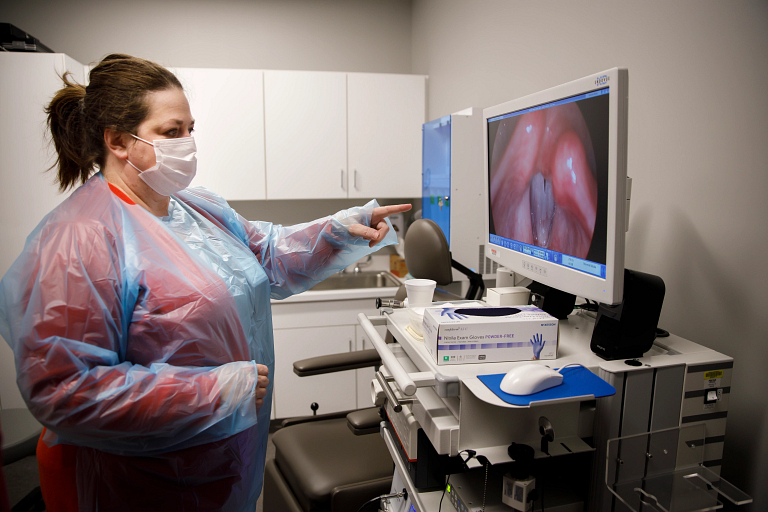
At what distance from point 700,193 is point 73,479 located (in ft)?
5.14

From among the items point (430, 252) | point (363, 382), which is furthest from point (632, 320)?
point (363, 382)

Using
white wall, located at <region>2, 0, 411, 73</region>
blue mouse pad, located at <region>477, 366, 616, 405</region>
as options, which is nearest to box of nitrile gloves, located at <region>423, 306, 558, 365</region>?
blue mouse pad, located at <region>477, 366, 616, 405</region>

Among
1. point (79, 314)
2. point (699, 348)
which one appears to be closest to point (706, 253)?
point (699, 348)

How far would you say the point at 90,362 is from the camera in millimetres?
879

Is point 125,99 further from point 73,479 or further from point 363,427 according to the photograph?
point 363,427

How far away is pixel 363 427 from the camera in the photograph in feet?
4.25

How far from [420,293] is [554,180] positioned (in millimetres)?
411

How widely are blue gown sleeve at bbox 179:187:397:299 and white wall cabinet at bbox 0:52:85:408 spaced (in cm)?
148

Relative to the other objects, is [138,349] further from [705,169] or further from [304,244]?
[705,169]

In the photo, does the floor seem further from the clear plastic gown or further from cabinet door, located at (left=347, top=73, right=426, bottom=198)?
cabinet door, located at (left=347, top=73, right=426, bottom=198)

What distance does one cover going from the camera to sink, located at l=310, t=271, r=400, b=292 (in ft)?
10.6

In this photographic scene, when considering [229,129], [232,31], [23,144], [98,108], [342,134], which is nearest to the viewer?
[98,108]

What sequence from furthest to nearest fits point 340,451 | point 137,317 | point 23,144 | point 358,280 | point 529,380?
point 358,280
point 23,144
point 340,451
point 137,317
point 529,380

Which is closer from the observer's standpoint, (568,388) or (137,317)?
(568,388)
